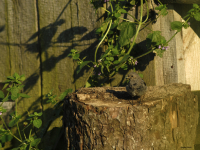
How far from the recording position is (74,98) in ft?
8.66

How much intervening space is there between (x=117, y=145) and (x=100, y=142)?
174 millimetres

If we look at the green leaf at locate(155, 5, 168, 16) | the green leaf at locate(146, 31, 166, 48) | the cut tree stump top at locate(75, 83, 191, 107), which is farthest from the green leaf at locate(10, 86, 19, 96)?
the green leaf at locate(155, 5, 168, 16)

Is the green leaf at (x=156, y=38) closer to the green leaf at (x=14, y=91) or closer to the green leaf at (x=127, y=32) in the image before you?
the green leaf at (x=127, y=32)

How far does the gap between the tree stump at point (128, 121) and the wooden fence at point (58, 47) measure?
661 millimetres

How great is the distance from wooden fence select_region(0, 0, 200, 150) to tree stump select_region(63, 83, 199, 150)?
2.17ft

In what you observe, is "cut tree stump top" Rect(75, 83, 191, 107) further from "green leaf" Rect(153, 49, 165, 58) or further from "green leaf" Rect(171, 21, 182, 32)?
"green leaf" Rect(171, 21, 182, 32)

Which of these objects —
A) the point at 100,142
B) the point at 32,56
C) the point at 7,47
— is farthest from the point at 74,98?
the point at 7,47

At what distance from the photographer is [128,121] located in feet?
7.43

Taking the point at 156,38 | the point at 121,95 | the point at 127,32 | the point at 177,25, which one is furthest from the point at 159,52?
the point at 121,95

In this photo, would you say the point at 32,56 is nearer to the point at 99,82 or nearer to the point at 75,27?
the point at 75,27

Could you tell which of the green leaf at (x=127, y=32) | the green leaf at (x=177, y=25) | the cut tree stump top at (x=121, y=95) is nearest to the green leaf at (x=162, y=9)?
the green leaf at (x=177, y=25)

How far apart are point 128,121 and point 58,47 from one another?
2.04m

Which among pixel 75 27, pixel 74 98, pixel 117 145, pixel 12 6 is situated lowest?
pixel 117 145

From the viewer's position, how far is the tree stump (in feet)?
7.43
